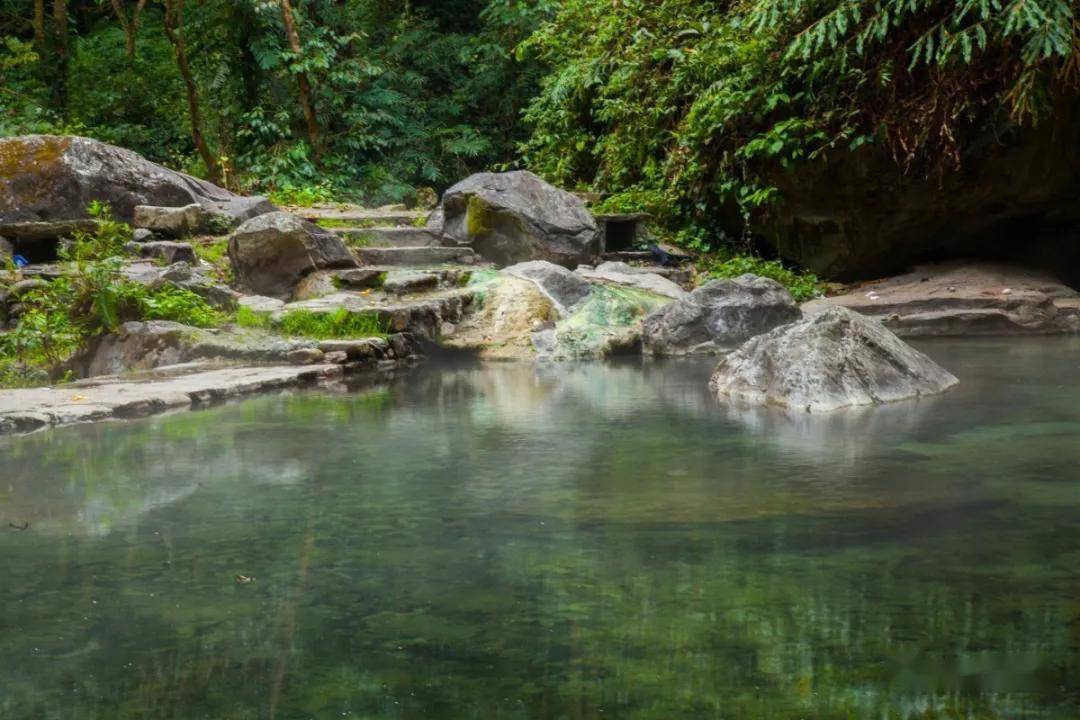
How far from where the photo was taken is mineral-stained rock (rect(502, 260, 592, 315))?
10.1m

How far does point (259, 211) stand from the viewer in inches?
466

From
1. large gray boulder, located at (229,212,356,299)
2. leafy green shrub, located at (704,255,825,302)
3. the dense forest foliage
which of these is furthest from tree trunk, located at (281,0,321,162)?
large gray boulder, located at (229,212,356,299)

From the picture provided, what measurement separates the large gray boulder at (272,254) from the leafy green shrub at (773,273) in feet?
15.1

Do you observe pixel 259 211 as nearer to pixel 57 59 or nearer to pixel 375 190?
A: pixel 375 190

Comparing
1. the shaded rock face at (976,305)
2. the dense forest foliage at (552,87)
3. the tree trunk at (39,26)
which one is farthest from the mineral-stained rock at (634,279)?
the tree trunk at (39,26)

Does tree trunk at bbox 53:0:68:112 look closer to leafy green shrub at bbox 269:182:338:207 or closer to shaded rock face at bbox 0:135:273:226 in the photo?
leafy green shrub at bbox 269:182:338:207

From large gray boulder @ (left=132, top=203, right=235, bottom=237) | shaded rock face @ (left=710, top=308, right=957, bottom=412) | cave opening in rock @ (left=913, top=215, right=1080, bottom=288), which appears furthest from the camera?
cave opening in rock @ (left=913, top=215, right=1080, bottom=288)

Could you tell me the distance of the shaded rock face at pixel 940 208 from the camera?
39.0 feet

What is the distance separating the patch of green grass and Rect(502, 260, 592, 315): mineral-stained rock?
177 cm

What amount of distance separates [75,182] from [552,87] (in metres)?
7.35

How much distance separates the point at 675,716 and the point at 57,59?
1841 centimetres

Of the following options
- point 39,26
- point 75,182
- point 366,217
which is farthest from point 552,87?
point 39,26

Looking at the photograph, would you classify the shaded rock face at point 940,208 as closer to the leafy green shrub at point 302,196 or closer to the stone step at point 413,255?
the stone step at point 413,255

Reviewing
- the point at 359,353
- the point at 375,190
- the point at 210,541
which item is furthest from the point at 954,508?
the point at 375,190
